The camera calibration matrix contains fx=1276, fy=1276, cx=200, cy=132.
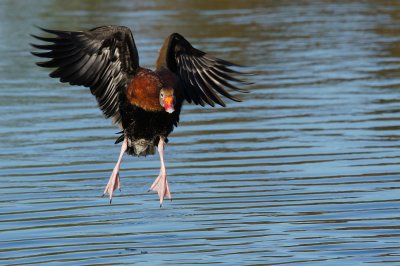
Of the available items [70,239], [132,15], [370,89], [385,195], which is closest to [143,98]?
[70,239]

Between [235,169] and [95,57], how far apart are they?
7.57ft

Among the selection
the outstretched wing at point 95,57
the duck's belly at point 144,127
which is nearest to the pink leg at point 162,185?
the duck's belly at point 144,127

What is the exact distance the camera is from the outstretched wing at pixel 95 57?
10305 mm

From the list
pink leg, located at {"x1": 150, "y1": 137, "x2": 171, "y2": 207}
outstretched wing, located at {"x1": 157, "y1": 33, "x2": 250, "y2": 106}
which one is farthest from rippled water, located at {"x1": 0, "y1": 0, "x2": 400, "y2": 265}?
outstretched wing, located at {"x1": 157, "y1": 33, "x2": 250, "y2": 106}

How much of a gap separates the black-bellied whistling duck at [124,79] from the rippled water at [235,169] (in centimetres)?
59

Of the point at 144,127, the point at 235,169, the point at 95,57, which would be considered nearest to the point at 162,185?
the point at 144,127

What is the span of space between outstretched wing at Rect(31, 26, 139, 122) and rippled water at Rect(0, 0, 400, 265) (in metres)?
1.11

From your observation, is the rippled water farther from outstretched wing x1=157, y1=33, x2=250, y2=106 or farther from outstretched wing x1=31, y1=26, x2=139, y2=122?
outstretched wing x1=31, y1=26, x2=139, y2=122

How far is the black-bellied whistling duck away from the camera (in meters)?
10.1

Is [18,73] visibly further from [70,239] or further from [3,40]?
[70,239]

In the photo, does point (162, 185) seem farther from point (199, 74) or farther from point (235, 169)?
point (235, 169)

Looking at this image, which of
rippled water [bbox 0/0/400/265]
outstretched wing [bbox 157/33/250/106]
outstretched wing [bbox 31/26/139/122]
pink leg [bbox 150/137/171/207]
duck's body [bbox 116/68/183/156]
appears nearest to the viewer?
rippled water [bbox 0/0/400/265]

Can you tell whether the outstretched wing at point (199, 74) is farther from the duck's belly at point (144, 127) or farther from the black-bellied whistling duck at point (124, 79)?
the duck's belly at point (144, 127)

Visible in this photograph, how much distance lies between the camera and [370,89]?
16.4 metres
